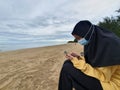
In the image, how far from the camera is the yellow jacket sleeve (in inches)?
125

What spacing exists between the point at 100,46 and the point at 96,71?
1.05ft

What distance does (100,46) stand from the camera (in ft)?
10.8

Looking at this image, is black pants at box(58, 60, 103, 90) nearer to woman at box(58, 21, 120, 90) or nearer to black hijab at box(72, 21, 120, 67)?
woman at box(58, 21, 120, 90)

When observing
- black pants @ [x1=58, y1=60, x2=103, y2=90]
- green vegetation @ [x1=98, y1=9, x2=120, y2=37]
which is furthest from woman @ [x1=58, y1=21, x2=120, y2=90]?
green vegetation @ [x1=98, y1=9, x2=120, y2=37]

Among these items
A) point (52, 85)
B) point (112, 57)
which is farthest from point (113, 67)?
point (52, 85)

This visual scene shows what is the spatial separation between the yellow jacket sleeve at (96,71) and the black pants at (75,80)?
5cm

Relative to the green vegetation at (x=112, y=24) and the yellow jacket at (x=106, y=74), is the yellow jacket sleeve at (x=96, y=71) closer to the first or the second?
the yellow jacket at (x=106, y=74)

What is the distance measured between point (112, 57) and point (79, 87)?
23.2 inches

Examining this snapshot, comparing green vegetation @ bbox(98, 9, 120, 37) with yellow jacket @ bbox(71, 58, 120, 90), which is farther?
green vegetation @ bbox(98, 9, 120, 37)

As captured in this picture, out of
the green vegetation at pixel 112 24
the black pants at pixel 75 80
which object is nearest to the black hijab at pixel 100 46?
the black pants at pixel 75 80

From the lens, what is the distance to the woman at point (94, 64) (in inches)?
126

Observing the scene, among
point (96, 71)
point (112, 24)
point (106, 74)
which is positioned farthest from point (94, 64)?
point (112, 24)

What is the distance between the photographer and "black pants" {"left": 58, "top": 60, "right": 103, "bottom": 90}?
327 centimetres

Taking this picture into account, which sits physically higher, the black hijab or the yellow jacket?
the black hijab
